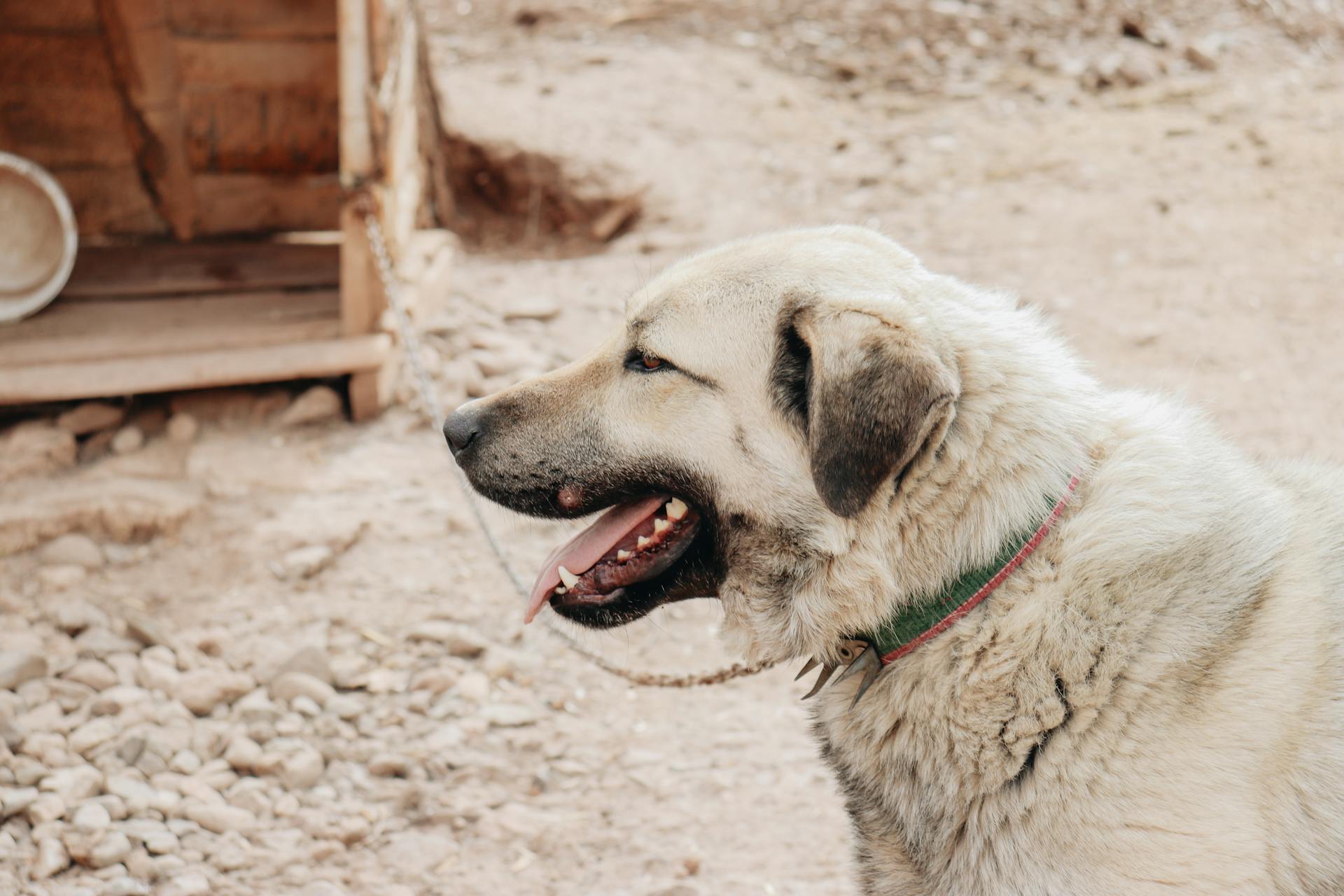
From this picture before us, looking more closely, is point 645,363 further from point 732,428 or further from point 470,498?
point 470,498

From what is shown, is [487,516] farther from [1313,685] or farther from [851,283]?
[1313,685]

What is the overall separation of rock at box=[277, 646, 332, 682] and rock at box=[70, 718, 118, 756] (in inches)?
21.3

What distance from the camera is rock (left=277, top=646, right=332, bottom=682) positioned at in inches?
148

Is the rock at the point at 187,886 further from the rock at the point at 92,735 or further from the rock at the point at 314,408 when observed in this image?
the rock at the point at 314,408

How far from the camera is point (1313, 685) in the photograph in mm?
2049

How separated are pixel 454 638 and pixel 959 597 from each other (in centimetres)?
→ 230

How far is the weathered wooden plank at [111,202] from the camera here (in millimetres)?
6562

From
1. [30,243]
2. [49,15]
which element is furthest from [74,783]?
[49,15]

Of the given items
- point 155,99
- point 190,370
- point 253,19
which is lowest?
point 190,370

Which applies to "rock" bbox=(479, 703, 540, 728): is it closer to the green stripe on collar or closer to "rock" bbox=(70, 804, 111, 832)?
"rock" bbox=(70, 804, 111, 832)

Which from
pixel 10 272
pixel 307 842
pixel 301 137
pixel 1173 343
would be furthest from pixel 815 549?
pixel 301 137

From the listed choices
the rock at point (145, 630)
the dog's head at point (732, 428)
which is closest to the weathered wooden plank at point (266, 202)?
the rock at point (145, 630)

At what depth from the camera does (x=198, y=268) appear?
613cm

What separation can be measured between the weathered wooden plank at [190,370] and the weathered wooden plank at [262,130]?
206 centimetres
